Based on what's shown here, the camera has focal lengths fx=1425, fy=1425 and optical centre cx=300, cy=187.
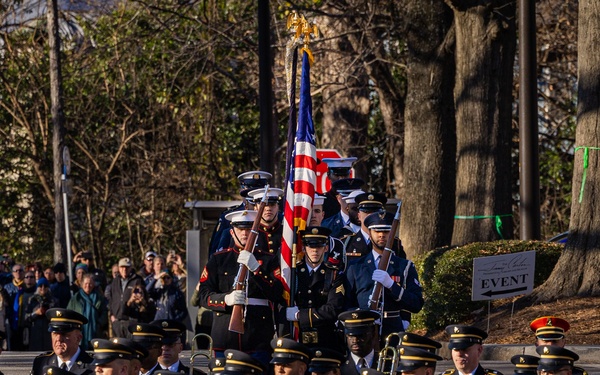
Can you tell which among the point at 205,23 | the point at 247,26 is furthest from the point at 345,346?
the point at 247,26

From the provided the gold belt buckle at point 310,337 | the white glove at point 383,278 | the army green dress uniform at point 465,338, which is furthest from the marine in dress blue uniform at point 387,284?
the army green dress uniform at point 465,338

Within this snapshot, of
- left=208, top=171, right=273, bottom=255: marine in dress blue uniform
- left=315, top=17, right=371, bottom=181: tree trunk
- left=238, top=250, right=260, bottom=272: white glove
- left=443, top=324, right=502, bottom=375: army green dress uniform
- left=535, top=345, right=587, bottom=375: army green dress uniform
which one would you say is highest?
left=315, top=17, right=371, bottom=181: tree trunk

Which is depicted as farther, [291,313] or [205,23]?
[205,23]

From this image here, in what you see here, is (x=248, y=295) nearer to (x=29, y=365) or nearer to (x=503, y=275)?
(x=503, y=275)

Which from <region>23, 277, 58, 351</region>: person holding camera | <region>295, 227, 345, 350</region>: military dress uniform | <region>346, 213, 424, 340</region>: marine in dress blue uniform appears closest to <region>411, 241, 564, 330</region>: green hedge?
<region>23, 277, 58, 351</region>: person holding camera

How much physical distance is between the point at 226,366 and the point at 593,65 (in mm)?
9137

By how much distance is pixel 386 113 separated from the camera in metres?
26.7

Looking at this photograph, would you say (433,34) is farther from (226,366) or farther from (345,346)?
(226,366)

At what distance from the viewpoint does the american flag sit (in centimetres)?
1166

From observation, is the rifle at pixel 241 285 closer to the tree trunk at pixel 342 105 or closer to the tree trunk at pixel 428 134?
the tree trunk at pixel 428 134

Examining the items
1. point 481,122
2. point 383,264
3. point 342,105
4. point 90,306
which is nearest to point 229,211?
point 383,264

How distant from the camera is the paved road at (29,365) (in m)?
14.0

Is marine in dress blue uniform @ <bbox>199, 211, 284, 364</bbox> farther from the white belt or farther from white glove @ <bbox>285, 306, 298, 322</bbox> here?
white glove @ <bbox>285, 306, 298, 322</bbox>

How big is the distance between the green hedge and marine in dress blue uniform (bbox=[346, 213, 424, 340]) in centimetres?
555
